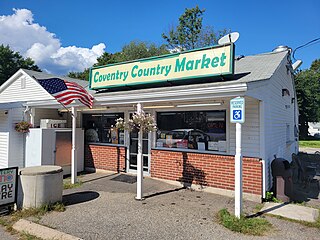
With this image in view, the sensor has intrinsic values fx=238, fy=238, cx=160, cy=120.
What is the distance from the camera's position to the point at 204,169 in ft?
23.6

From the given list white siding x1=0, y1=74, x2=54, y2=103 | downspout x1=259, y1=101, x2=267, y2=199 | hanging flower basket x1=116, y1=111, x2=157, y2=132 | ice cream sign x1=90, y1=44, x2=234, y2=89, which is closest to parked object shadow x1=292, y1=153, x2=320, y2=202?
downspout x1=259, y1=101, x2=267, y2=199

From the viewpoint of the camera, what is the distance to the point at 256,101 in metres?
6.55

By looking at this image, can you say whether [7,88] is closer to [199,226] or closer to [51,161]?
[51,161]

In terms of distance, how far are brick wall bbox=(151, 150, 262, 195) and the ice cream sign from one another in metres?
2.46

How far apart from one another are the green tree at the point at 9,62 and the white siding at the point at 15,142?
29.0 meters

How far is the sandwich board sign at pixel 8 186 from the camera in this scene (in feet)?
17.1

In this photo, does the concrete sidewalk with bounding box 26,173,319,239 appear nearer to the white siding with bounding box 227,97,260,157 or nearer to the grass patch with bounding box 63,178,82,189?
the grass patch with bounding box 63,178,82,189

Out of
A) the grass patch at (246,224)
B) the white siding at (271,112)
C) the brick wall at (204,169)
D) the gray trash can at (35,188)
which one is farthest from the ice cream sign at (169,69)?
the gray trash can at (35,188)

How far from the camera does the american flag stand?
24.4ft

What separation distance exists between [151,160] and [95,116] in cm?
347

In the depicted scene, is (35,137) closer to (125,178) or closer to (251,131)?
(125,178)

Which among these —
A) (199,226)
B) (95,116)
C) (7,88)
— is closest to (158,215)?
(199,226)

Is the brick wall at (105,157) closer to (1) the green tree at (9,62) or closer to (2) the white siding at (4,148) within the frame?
(2) the white siding at (4,148)

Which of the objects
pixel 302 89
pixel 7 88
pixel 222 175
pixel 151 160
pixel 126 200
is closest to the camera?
pixel 126 200
